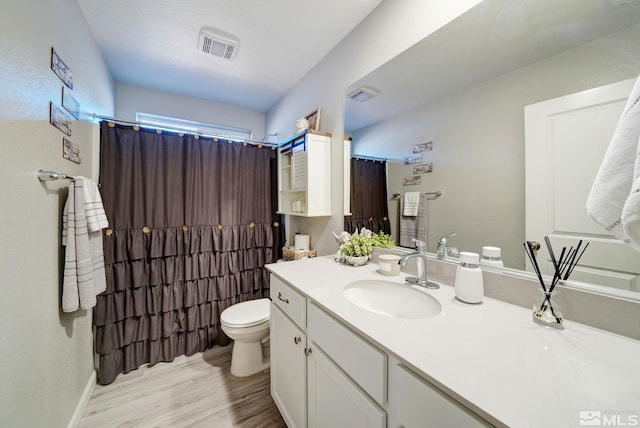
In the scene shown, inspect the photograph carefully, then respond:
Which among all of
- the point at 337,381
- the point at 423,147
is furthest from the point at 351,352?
the point at 423,147

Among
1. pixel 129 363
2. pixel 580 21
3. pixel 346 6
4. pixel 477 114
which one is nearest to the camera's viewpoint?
pixel 580 21

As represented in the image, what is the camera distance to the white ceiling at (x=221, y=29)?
1.44 metres

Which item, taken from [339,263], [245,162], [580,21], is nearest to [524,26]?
[580,21]

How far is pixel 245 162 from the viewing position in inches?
86.8

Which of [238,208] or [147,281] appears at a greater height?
[238,208]

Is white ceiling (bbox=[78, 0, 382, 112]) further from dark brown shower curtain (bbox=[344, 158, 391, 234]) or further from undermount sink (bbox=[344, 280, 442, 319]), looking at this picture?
undermount sink (bbox=[344, 280, 442, 319])

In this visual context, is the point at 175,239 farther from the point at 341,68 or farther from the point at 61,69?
the point at 341,68

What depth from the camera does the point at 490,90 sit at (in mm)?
975

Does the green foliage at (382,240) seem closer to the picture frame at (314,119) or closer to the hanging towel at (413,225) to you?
the hanging towel at (413,225)

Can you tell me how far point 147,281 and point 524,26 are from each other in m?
2.68

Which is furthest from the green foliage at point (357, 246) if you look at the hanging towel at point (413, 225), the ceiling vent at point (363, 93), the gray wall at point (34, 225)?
the gray wall at point (34, 225)

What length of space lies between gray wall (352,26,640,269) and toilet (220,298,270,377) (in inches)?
52.5

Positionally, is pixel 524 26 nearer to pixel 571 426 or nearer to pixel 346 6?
pixel 346 6

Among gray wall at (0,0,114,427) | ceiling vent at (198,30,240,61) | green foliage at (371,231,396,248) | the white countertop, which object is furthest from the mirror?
gray wall at (0,0,114,427)
